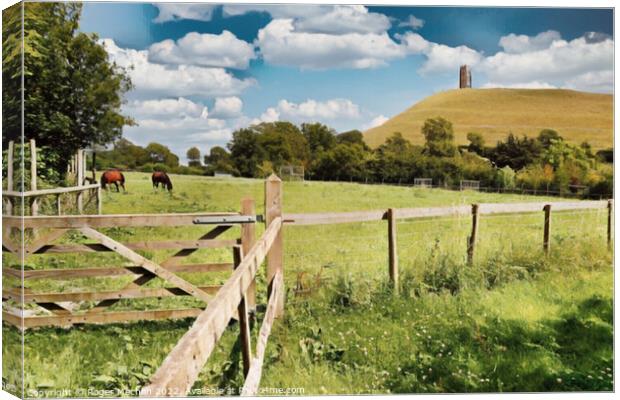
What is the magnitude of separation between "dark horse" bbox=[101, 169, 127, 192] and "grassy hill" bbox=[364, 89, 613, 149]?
5.88 ft

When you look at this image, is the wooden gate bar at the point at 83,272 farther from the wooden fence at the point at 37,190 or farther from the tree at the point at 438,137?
the tree at the point at 438,137

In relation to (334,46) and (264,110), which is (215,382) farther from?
(334,46)

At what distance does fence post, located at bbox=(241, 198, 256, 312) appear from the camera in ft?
Result: 17.1

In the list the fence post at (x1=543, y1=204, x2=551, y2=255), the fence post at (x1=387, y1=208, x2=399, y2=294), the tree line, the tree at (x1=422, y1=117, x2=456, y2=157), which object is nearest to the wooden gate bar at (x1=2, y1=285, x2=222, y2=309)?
the tree line

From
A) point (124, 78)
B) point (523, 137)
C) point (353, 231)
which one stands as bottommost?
point (353, 231)

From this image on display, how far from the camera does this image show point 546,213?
5.53 m

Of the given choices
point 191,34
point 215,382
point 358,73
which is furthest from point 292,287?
point 191,34

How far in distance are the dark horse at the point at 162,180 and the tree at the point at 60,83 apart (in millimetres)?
375

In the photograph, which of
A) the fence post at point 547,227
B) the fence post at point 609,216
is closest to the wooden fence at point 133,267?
the fence post at point 547,227

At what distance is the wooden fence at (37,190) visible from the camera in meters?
4.54

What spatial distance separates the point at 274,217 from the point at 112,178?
1208 mm

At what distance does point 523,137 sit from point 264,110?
1968 mm

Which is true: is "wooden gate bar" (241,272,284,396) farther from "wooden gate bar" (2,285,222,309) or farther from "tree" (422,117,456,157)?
"tree" (422,117,456,157)

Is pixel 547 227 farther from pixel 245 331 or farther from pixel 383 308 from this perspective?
pixel 245 331
